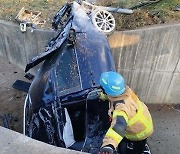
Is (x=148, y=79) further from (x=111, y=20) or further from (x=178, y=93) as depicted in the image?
(x=111, y=20)

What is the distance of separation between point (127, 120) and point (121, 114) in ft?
0.46

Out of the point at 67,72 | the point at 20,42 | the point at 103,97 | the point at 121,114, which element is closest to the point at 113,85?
the point at 121,114

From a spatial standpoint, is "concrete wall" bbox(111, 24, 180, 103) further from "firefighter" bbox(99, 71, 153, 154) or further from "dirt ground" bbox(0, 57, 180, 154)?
"firefighter" bbox(99, 71, 153, 154)

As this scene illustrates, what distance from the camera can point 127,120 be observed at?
336cm

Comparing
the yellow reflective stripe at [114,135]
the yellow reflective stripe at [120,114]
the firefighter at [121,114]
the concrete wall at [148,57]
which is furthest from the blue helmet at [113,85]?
the concrete wall at [148,57]

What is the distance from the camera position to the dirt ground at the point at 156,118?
6766 mm

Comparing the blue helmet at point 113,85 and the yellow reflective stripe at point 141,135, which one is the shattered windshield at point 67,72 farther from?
the yellow reflective stripe at point 141,135

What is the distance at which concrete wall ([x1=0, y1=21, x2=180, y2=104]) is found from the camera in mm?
6902

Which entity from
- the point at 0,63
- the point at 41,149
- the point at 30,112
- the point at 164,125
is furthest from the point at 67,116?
the point at 0,63

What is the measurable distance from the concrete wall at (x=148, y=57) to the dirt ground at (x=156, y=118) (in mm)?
333

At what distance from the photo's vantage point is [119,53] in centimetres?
723

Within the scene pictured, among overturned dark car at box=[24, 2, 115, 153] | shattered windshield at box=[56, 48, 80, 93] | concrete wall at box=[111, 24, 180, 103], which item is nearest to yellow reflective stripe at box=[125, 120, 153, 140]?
overturned dark car at box=[24, 2, 115, 153]

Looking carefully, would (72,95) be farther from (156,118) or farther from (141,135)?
(156,118)

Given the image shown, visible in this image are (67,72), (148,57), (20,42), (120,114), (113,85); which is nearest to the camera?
(120,114)
